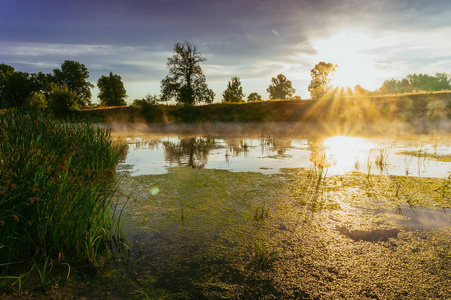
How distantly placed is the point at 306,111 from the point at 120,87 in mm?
40989

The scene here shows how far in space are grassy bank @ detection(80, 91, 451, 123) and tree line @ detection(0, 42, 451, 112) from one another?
2.01 metres

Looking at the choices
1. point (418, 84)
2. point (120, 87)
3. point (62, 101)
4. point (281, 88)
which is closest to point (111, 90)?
point (120, 87)

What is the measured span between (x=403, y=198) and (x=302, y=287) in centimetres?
338

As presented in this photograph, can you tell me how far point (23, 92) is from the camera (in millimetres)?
49656

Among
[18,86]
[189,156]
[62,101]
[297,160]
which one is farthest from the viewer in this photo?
[18,86]

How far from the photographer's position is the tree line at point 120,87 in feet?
100

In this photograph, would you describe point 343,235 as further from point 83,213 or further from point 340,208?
point 83,213

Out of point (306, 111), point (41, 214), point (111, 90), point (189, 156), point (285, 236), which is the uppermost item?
point (111, 90)

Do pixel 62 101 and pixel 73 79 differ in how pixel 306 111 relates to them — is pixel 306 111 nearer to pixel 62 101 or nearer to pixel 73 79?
pixel 62 101

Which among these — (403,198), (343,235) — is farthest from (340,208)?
(403,198)

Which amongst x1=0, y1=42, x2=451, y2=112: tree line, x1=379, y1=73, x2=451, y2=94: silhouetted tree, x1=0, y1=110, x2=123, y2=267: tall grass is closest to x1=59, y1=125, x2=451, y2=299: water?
x1=0, y1=110, x2=123, y2=267: tall grass

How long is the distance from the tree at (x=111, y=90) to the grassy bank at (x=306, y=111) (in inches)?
906

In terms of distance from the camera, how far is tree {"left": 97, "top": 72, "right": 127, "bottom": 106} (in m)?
51.3

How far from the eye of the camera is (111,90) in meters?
51.7
